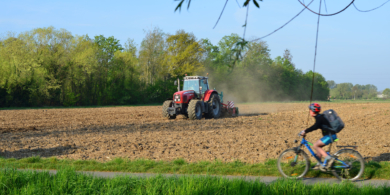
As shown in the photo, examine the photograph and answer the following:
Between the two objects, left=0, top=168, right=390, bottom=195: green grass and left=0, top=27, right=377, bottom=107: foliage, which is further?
left=0, top=27, right=377, bottom=107: foliage

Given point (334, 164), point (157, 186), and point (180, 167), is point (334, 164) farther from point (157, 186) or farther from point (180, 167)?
point (157, 186)

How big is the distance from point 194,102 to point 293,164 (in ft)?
42.0

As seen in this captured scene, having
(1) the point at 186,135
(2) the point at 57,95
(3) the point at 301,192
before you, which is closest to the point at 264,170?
(3) the point at 301,192

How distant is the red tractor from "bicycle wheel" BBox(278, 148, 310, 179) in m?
12.5

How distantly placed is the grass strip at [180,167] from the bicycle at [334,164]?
24 cm

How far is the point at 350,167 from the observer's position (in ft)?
20.8


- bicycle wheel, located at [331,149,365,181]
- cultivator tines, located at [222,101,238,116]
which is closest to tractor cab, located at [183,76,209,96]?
cultivator tines, located at [222,101,238,116]

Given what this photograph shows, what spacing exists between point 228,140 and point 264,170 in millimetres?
4801

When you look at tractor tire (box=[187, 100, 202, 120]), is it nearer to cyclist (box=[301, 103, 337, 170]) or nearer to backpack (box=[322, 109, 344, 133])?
cyclist (box=[301, 103, 337, 170])

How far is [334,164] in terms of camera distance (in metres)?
6.39

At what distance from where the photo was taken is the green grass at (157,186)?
5.21 metres

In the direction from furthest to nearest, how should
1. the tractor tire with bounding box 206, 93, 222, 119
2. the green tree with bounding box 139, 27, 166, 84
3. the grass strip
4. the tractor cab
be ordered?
the green tree with bounding box 139, 27, 166, 84, the tractor cab, the tractor tire with bounding box 206, 93, 222, 119, the grass strip

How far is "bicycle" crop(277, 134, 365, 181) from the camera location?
6359 mm

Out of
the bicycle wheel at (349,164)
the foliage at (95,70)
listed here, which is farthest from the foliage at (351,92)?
the bicycle wheel at (349,164)
